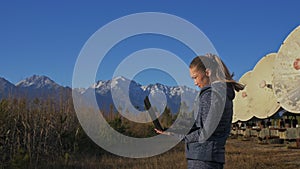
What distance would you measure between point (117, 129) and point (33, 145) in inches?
157

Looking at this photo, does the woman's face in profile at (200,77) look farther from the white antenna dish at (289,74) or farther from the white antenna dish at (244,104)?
the white antenna dish at (244,104)

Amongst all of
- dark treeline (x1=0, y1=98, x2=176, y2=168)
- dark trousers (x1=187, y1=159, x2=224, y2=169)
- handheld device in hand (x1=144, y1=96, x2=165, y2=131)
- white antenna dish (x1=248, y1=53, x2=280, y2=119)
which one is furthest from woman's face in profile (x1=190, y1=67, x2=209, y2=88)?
white antenna dish (x1=248, y1=53, x2=280, y2=119)

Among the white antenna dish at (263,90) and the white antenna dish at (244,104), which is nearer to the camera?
the white antenna dish at (263,90)

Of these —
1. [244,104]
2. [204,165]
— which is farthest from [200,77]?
[244,104]

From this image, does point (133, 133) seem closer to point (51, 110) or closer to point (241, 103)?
point (51, 110)

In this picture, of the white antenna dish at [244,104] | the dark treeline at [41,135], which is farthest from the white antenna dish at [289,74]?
the white antenna dish at [244,104]

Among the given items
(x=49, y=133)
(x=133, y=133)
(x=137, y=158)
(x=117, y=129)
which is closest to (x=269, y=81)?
(x=133, y=133)

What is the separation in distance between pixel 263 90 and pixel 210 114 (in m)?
16.9

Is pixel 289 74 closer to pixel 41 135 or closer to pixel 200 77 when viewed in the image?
pixel 41 135

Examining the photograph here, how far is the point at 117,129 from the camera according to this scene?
11289 mm

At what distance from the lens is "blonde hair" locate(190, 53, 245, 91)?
2.75 metres

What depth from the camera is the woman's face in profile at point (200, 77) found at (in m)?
2.79

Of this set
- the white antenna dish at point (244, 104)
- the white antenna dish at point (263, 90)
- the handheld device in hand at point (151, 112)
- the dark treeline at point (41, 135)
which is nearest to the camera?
the handheld device in hand at point (151, 112)

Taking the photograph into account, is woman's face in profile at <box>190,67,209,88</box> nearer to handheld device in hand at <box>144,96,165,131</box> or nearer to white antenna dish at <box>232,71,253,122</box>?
handheld device in hand at <box>144,96,165,131</box>
